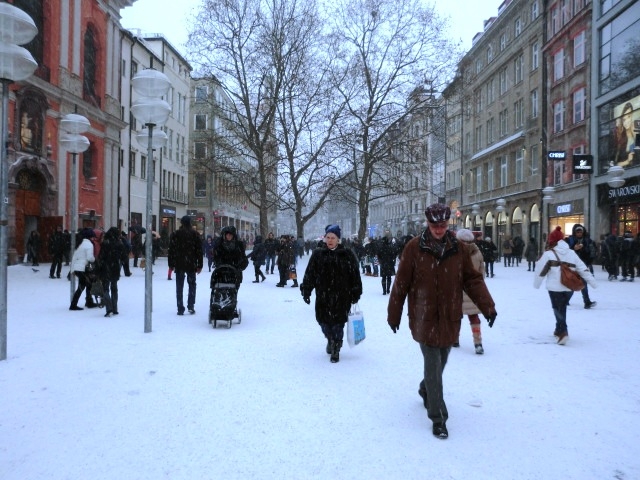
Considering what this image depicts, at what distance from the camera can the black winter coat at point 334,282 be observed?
6.48 metres

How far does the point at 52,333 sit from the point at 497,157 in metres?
41.6

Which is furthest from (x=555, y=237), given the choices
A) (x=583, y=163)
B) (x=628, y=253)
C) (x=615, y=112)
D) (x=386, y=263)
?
(x=615, y=112)

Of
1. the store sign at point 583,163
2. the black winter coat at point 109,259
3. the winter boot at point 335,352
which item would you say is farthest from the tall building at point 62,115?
the store sign at point 583,163

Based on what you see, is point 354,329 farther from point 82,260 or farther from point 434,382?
point 82,260

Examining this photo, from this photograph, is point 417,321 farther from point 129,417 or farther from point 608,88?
point 608,88

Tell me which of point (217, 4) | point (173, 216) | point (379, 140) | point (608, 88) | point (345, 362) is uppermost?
point (217, 4)

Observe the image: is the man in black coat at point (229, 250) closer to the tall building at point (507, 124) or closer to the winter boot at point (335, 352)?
the winter boot at point (335, 352)

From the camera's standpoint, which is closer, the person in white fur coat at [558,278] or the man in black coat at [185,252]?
the person in white fur coat at [558,278]

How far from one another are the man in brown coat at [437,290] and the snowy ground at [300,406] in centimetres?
47

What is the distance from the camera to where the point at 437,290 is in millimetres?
4020

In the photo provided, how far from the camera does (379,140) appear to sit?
32250mm

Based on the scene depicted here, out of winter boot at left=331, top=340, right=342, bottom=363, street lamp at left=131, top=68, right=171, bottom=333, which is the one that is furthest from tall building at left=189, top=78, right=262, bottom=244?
winter boot at left=331, top=340, right=342, bottom=363

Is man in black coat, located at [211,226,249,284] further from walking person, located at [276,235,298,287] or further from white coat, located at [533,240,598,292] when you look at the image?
walking person, located at [276,235,298,287]

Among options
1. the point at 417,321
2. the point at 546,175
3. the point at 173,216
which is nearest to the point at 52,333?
the point at 417,321
